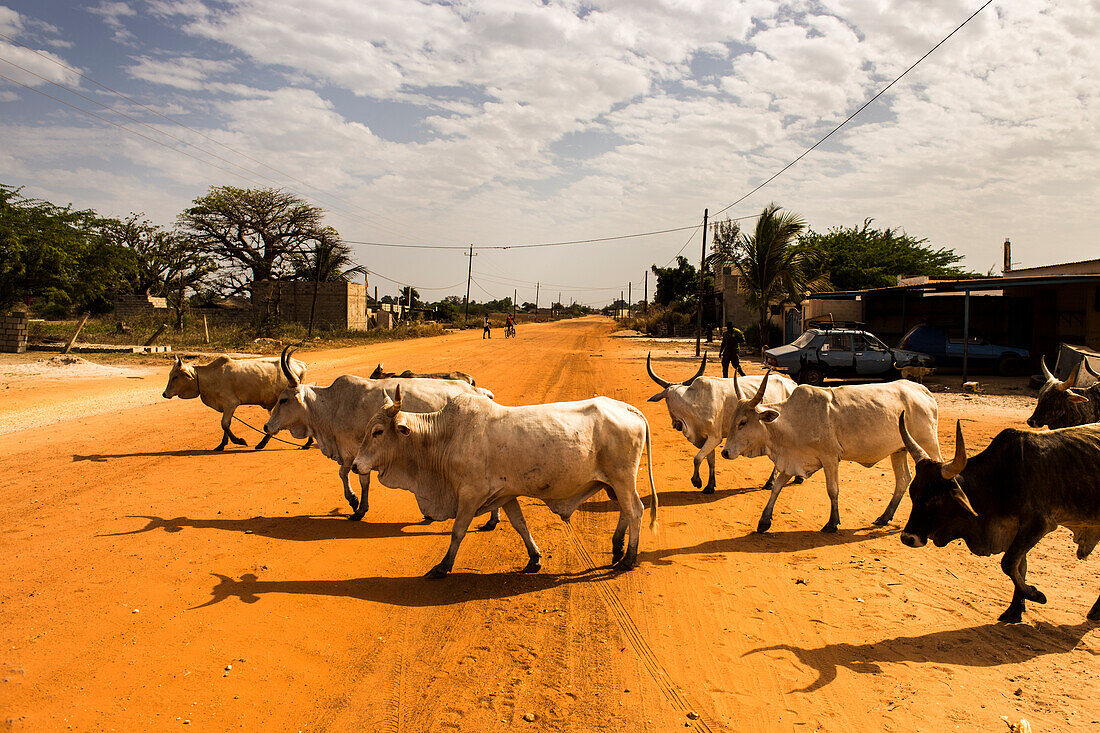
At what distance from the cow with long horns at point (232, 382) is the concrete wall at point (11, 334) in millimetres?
15091

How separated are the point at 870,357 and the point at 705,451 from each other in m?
12.3

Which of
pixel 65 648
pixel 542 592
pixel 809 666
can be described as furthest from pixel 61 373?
pixel 809 666

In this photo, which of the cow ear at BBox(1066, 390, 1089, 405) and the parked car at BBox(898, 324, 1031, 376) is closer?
the cow ear at BBox(1066, 390, 1089, 405)

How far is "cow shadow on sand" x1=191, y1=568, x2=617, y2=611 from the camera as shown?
514 cm

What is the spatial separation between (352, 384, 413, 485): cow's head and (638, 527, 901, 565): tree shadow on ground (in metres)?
2.63

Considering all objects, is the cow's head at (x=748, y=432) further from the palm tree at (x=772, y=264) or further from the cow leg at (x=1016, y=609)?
the palm tree at (x=772, y=264)

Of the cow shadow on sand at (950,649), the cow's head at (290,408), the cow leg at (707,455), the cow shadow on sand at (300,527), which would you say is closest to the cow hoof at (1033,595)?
the cow shadow on sand at (950,649)

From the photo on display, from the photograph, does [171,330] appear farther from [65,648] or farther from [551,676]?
[551,676]

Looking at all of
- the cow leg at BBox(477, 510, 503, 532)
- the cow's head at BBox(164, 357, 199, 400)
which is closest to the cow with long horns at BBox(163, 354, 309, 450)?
the cow's head at BBox(164, 357, 199, 400)

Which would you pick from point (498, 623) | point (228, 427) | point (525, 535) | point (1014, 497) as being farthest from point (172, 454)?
point (1014, 497)

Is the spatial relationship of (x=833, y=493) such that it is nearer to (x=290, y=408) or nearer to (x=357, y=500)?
(x=357, y=500)

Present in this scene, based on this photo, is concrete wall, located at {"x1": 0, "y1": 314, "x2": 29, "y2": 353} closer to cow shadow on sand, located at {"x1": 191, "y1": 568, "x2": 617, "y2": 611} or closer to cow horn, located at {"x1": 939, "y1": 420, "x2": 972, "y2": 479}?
cow shadow on sand, located at {"x1": 191, "y1": 568, "x2": 617, "y2": 611}

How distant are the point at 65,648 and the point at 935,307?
28.9 metres

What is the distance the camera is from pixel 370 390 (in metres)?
7.71
